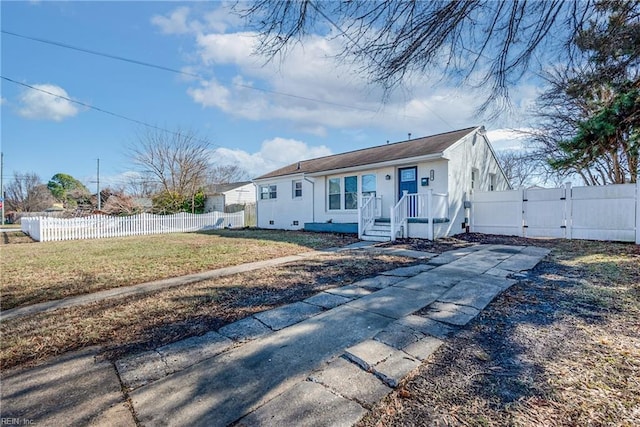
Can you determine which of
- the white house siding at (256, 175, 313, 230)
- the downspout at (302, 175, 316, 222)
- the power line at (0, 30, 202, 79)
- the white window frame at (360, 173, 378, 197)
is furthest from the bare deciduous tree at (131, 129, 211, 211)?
the white window frame at (360, 173, 378, 197)

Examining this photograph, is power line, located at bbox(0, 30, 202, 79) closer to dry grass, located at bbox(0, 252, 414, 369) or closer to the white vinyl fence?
dry grass, located at bbox(0, 252, 414, 369)

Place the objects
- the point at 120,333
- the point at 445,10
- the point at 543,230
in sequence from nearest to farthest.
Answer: the point at 120,333, the point at 445,10, the point at 543,230

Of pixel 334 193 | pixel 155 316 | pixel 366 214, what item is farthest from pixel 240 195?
pixel 155 316

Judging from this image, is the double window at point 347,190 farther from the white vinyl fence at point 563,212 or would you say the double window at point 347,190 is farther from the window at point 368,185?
the white vinyl fence at point 563,212

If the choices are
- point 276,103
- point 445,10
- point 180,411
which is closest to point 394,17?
point 445,10

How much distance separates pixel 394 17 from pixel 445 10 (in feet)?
1.85

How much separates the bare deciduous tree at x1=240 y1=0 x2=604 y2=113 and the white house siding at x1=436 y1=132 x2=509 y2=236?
580 centimetres

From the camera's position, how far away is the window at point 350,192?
40.8 feet

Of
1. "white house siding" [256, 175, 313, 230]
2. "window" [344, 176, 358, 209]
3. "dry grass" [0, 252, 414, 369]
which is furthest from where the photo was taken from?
"white house siding" [256, 175, 313, 230]

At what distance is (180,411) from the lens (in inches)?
69.1

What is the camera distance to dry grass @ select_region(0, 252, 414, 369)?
2729 millimetres

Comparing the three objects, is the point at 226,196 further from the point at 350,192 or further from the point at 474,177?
the point at 474,177

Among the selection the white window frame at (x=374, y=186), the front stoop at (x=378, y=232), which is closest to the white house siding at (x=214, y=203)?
the white window frame at (x=374, y=186)

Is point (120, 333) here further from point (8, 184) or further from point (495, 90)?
point (8, 184)
